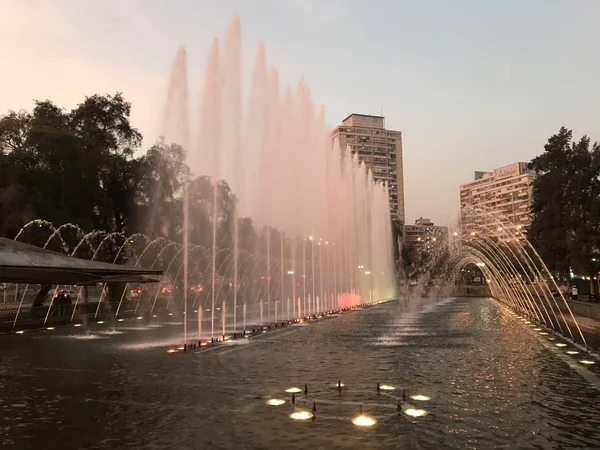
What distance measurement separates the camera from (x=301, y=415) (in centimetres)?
869

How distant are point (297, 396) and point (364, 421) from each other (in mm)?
2142

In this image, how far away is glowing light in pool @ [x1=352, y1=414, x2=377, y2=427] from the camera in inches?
320

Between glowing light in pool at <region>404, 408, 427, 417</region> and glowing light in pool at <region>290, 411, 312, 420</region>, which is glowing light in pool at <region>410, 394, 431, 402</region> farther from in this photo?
glowing light in pool at <region>290, 411, 312, 420</region>

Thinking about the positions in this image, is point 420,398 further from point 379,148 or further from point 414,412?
point 379,148

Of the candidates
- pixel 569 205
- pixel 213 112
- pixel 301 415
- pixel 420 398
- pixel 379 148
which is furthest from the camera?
pixel 379 148

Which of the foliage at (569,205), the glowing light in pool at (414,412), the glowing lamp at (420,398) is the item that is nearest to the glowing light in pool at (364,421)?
the glowing light in pool at (414,412)

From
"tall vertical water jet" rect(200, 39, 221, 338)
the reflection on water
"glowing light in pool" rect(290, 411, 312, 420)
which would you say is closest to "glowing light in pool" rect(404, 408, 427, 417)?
the reflection on water

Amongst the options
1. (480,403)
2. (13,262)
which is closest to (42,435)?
(13,262)

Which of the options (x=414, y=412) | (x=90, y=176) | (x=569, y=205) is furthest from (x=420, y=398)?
(x=569, y=205)

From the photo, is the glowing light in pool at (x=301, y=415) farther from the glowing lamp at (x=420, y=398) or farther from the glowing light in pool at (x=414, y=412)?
the glowing lamp at (x=420, y=398)

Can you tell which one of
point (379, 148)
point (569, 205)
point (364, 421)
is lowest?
point (364, 421)

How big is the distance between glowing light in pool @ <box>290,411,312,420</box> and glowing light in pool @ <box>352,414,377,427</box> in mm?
773

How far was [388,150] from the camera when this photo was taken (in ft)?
567

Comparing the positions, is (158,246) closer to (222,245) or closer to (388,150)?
(222,245)
